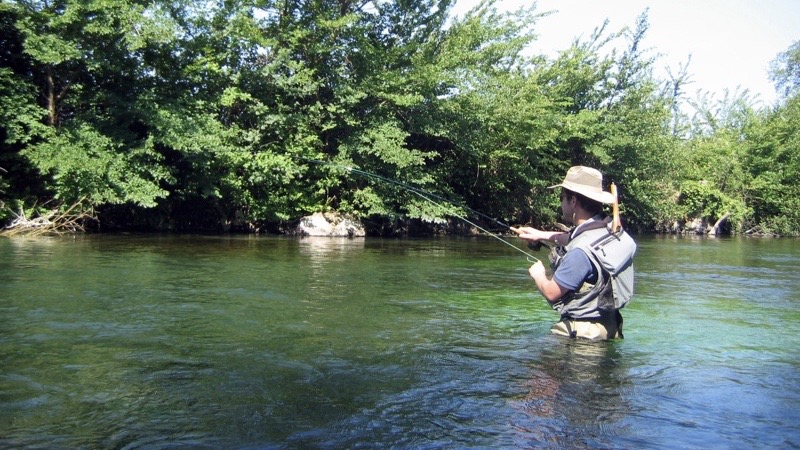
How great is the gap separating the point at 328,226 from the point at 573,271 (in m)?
17.7

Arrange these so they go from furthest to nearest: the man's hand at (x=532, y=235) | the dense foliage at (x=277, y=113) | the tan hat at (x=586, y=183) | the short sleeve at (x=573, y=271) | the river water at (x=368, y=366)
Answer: the dense foliage at (x=277, y=113), the man's hand at (x=532, y=235), the tan hat at (x=586, y=183), the short sleeve at (x=573, y=271), the river water at (x=368, y=366)

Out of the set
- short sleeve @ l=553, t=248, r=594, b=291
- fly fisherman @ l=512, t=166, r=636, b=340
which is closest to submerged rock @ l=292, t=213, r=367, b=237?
fly fisherman @ l=512, t=166, r=636, b=340

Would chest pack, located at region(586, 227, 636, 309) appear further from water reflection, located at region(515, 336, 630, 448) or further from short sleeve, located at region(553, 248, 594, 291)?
water reflection, located at region(515, 336, 630, 448)

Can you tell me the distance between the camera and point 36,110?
58.3 ft

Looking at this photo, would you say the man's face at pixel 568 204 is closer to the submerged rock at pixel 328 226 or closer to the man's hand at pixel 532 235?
the man's hand at pixel 532 235

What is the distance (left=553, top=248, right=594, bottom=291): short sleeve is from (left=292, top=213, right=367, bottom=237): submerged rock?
17.4 meters

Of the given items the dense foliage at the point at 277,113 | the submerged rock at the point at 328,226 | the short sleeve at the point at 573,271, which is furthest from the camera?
the submerged rock at the point at 328,226

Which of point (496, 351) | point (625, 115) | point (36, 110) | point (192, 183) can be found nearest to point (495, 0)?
point (625, 115)

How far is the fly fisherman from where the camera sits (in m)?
5.46

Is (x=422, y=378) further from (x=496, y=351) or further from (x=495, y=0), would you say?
(x=495, y=0)

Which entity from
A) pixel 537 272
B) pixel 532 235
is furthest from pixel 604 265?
pixel 532 235

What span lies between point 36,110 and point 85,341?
1438cm

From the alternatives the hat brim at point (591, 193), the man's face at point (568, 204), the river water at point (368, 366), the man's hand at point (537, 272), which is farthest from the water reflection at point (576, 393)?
the hat brim at point (591, 193)

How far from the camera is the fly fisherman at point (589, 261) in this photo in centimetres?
546
